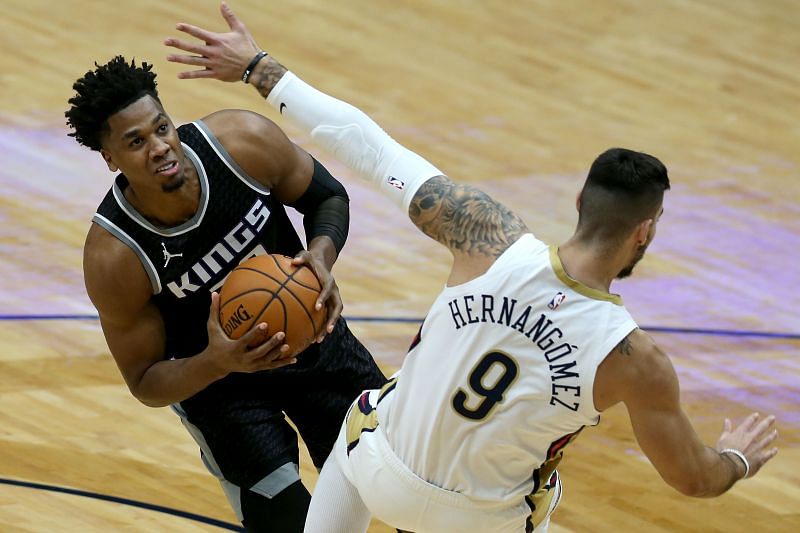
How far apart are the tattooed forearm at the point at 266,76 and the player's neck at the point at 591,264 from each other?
1.16m

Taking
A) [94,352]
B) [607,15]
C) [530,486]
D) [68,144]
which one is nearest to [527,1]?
[607,15]

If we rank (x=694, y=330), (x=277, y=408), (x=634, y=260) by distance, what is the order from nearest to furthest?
(x=634, y=260), (x=277, y=408), (x=694, y=330)

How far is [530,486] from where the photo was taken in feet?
12.1

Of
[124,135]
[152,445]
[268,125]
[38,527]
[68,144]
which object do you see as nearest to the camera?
[124,135]

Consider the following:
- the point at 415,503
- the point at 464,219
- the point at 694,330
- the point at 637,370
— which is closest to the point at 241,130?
the point at 464,219

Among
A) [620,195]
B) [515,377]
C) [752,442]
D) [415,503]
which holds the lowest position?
[415,503]

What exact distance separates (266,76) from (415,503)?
54.5 inches

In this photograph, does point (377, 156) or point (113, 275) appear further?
point (113, 275)

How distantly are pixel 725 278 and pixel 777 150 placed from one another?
2138mm

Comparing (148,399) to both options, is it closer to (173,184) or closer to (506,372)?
(173,184)

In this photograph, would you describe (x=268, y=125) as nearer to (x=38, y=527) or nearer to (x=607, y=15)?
(x=38, y=527)

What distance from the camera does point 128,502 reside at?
18.9 feet

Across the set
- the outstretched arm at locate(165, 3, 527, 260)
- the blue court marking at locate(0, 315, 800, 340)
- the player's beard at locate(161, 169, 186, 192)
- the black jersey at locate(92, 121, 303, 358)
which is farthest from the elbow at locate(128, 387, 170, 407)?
the blue court marking at locate(0, 315, 800, 340)

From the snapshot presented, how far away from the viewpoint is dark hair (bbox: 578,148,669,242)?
11.1ft
